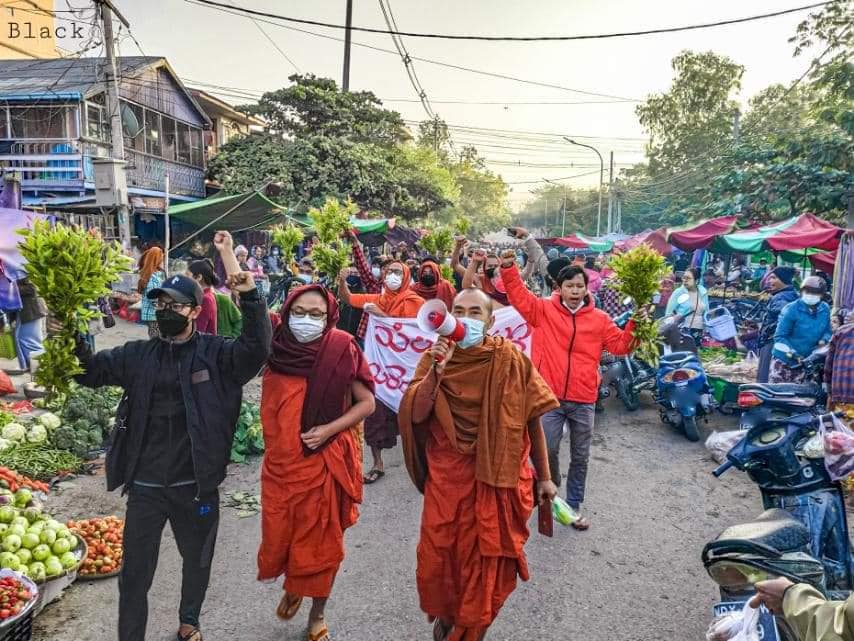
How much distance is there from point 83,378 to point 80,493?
2942 millimetres

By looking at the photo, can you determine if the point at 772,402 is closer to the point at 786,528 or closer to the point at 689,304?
the point at 786,528

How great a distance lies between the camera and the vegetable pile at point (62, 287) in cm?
271

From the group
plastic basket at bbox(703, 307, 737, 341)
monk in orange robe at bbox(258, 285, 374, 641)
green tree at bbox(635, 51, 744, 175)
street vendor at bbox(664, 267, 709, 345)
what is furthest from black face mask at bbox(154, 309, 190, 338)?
green tree at bbox(635, 51, 744, 175)

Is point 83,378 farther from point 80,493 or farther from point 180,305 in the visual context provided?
point 80,493

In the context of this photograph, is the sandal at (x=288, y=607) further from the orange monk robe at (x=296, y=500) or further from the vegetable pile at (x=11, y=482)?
the vegetable pile at (x=11, y=482)

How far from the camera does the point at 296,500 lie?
10.3ft

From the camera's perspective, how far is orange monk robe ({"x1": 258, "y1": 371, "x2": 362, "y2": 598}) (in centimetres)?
314

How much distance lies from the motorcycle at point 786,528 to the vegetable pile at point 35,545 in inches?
135

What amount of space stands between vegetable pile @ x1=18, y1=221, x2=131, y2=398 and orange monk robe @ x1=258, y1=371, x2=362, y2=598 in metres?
0.93

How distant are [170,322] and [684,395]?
5.97m

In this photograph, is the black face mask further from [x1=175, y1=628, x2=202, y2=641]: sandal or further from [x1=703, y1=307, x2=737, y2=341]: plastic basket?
[x1=703, y1=307, x2=737, y2=341]: plastic basket

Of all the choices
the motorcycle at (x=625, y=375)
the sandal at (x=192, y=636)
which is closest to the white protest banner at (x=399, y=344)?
the motorcycle at (x=625, y=375)

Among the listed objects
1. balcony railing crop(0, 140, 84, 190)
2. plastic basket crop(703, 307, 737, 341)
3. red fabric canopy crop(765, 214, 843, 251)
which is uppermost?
balcony railing crop(0, 140, 84, 190)

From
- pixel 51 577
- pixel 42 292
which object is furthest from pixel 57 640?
pixel 42 292
